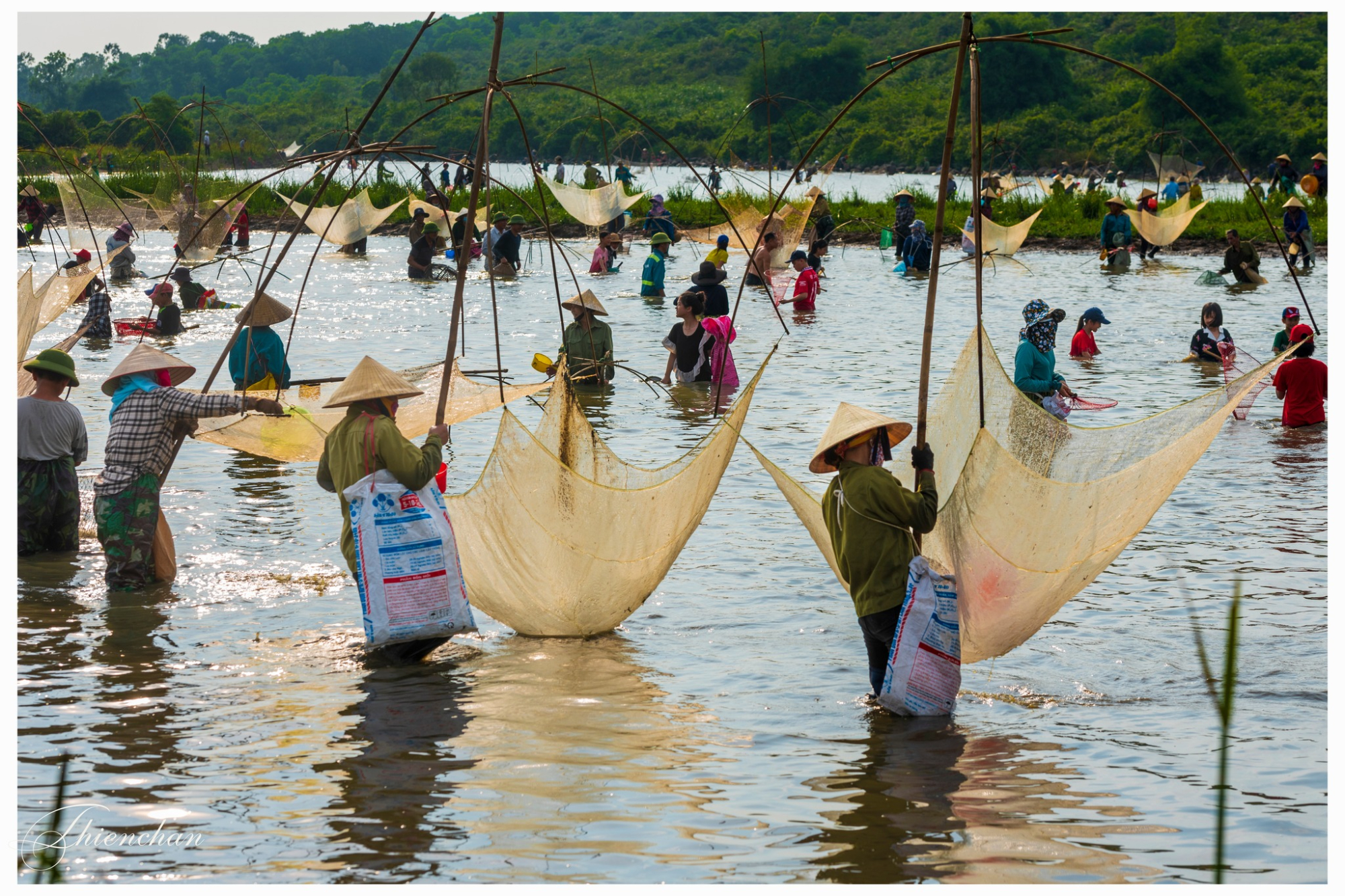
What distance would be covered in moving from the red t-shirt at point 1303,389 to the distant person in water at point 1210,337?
6.04ft

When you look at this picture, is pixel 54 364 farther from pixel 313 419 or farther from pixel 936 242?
pixel 936 242

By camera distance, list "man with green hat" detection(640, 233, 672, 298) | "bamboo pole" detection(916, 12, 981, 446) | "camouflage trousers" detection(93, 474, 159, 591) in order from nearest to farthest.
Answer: "bamboo pole" detection(916, 12, 981, 446)
"camouflage trousers" detection(93, 474, 159, 591)
"man with green hat" detection(640, 233, 672, 298)

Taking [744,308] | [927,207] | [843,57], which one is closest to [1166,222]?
[744,308]

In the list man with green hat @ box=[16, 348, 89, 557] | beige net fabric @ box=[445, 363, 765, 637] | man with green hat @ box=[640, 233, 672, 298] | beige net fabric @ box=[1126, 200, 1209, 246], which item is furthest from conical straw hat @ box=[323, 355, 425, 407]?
beige net fabric @ box=[1126, 200, 1209, 246]

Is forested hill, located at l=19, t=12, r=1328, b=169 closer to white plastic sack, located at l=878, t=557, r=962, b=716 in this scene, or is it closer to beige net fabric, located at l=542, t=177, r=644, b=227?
beige net fabric, located at l=542, t=177, r=644, b=227

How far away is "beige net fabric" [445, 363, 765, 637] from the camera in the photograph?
16.3ft

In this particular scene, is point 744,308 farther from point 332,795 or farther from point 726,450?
point 332,795

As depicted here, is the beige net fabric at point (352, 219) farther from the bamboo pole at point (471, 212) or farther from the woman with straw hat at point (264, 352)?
the bamboo pole at point (471, 212)

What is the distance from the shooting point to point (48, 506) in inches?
255

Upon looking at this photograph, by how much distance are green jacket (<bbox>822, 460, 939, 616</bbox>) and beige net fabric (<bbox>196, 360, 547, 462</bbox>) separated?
2227 mm

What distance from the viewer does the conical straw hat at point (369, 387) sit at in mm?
4746

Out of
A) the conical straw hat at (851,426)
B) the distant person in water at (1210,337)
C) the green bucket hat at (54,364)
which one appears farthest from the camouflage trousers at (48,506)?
the distant person in water at (1210,337)

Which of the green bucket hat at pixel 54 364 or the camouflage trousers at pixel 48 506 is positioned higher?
the green bucket hat at pixel 54 364

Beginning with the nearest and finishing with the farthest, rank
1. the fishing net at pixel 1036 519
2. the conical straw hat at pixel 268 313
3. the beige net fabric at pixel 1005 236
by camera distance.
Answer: the fishing net at pixel 1036 519, the conical straw hat at pixel 268 313, the beige net fabric at pixel 1005 236
